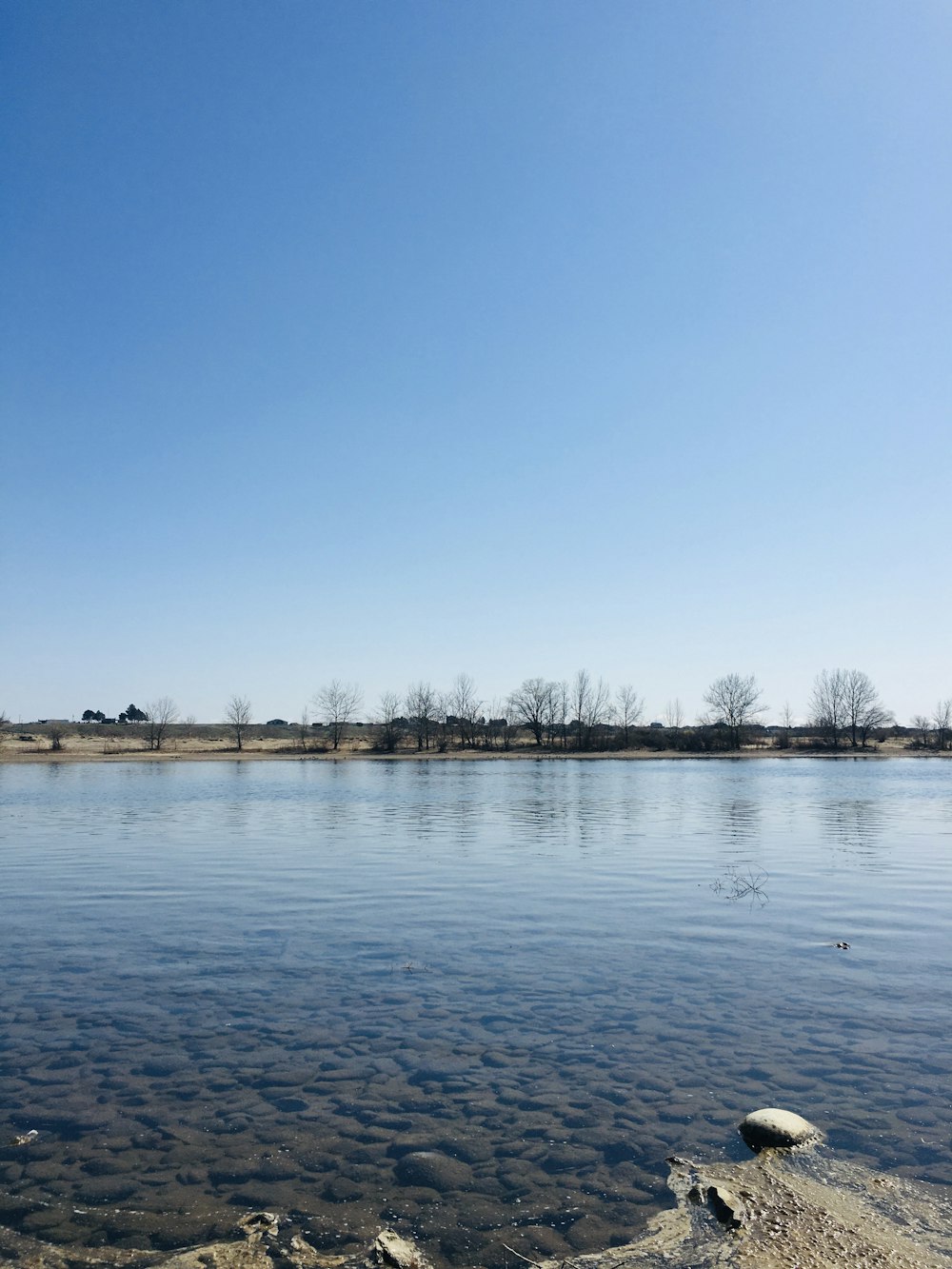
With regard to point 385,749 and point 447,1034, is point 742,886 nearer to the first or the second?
point 447,1034

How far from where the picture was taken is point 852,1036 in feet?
33.4

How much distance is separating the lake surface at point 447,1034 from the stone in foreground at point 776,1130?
266 mm

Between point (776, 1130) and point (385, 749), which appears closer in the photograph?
point (776, 1130)

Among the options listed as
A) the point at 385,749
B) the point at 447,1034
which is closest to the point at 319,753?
the point at 385,749

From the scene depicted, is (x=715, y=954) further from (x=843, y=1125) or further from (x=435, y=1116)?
(x=435, y=1116)

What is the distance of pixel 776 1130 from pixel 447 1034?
418 centimetres

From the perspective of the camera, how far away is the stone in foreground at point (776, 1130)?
739cm

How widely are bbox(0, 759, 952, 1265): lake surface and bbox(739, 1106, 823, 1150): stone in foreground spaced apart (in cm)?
27

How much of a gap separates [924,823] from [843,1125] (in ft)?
106

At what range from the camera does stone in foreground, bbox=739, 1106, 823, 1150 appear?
291 inches

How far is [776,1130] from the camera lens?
744 cm

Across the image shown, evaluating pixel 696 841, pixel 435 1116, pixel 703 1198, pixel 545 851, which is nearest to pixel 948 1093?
pixel 703 1198

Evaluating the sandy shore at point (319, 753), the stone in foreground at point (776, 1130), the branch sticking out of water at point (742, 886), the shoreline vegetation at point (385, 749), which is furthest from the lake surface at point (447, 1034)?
the shoreline vegetation at point (385, 749)

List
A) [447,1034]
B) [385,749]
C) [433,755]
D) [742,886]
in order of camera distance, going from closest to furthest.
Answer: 1. [447,1034]
2. [742,886]
3. [433,755]
4. [385,749]
